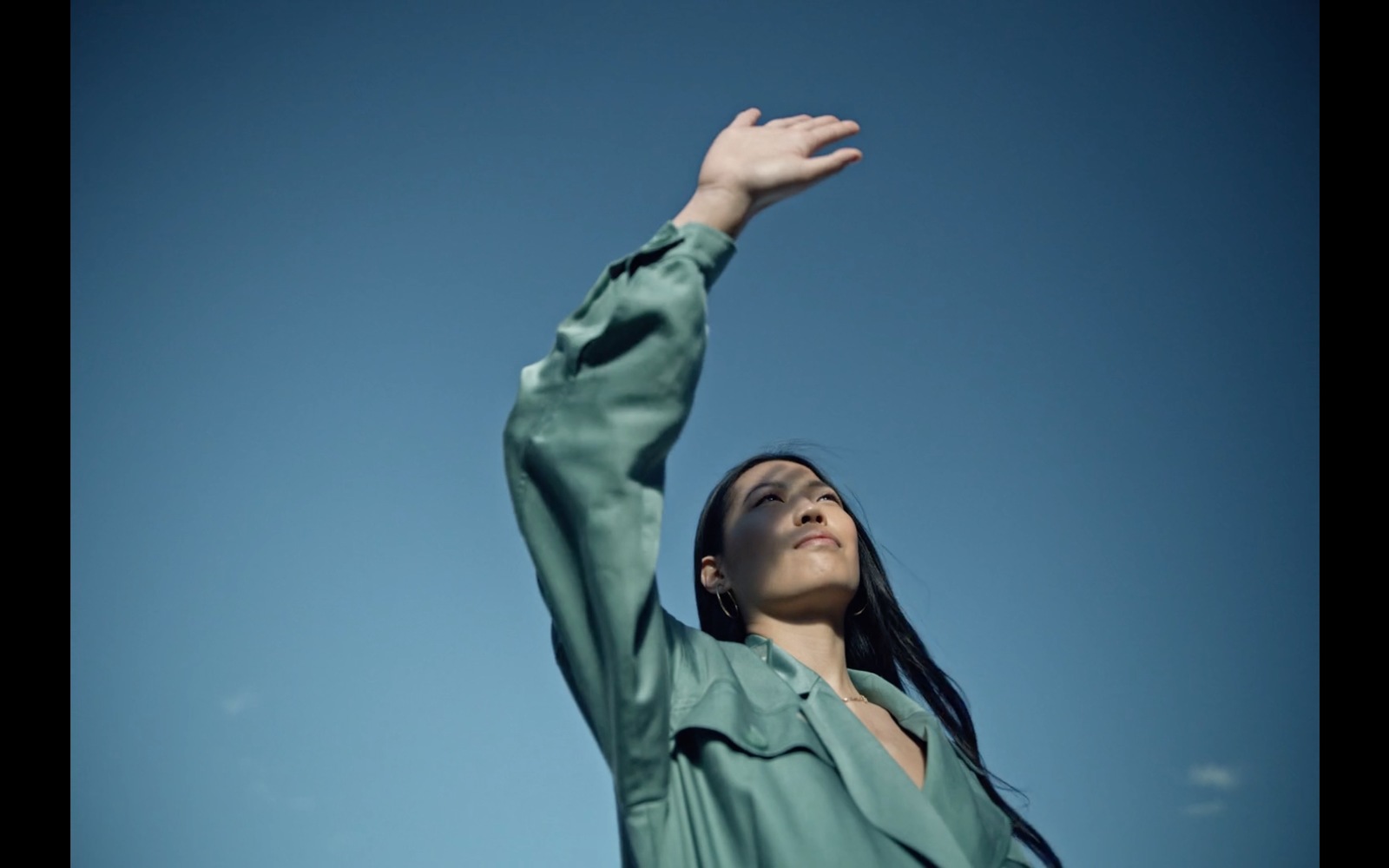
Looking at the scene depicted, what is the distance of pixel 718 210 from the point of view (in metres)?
2.52

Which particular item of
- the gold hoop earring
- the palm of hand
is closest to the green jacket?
the palm of hand

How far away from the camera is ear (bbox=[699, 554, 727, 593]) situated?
3.32m

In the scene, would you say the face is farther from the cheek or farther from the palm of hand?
the palm of hand

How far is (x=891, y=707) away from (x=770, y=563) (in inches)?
17.1

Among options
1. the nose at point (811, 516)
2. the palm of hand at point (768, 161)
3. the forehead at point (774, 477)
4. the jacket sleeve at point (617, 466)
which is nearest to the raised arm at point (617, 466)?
the jacket sleeve at point (617, 466)

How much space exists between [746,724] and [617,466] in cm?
57

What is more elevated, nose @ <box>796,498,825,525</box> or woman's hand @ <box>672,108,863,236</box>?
woman's hand @ <box>672,108,863,236</box>

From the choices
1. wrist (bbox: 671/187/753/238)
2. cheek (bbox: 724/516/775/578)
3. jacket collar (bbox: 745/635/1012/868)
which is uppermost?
wrist (bbox: 671/187/753/238)

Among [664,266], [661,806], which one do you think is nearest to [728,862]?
[661,806]

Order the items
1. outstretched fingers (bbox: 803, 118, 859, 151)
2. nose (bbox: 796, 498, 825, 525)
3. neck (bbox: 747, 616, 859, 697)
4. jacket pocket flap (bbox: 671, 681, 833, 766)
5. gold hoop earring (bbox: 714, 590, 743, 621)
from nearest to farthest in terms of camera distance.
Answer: jacket pocket flap (bbox: 671, 681, 833, 766), outstretched fingers (bbox: 803, 118, 859, 151), neck (bbox: 747, 616, 859, 697), nose (bbox: 796, 498, 825, 525), gold hoop earring (bbox: 714, 590, 743, 621)

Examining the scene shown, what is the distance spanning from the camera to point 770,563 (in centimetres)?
311

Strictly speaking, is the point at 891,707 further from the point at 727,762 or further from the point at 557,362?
the point at 557,362

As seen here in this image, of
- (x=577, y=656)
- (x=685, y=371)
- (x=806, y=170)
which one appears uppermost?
(x=806, y=170)

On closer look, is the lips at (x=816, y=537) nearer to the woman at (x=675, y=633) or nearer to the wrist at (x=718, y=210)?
the woman at (x=675, y=633)
